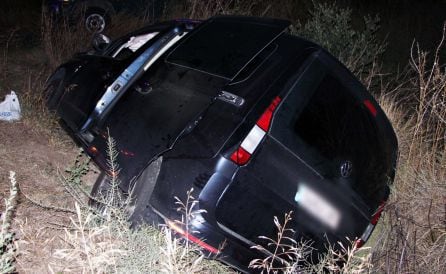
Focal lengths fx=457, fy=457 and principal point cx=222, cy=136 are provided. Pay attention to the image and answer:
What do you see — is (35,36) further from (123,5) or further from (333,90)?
(333,90)

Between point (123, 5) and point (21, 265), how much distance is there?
5734 millimetres

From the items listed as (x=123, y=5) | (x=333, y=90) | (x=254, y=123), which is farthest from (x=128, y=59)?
(x=123, y=5)

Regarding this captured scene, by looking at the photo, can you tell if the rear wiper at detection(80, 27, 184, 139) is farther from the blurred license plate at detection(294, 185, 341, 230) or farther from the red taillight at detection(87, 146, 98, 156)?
the blurred license plate at detection(294, 185, 341, 230)

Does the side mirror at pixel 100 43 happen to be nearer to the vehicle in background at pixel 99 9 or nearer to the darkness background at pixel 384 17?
the vehicle in background at pixel 99 9

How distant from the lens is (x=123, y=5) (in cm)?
774

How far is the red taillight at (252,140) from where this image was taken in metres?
2.87

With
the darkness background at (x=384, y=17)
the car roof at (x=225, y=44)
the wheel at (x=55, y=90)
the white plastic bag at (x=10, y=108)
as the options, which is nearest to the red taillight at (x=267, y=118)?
the car roof at (x=225, y=44)

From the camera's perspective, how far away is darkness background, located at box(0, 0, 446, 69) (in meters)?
7.14

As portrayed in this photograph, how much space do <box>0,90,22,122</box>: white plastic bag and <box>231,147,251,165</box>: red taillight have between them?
3.00 metres

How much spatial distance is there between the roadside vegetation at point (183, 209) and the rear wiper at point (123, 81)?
1.30 ft

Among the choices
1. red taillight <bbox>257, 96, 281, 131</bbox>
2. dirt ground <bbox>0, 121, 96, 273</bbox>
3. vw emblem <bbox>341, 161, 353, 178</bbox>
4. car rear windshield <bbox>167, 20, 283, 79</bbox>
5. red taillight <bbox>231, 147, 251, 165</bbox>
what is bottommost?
dirt ground <bbox>0, 121, 96, 273</bbox>

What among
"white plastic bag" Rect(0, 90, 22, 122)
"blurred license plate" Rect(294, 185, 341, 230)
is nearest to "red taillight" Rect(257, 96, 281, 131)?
"blurred license plate" Rect(294, 185, 341, 230)

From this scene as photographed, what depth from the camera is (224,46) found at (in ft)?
11.5

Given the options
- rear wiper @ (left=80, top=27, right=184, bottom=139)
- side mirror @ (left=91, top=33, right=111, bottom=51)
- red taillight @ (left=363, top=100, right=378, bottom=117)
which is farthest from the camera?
side mirror @ (left=91, top=33, right=111, bottom=51)
